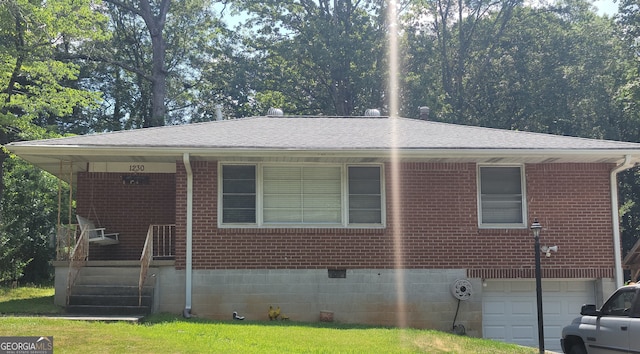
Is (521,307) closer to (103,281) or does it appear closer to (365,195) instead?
(365,195)

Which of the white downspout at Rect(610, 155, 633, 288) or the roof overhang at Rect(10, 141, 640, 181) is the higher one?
the roof overhang at Rect(10, 141, 640, 181)

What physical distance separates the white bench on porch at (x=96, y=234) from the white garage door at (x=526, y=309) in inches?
317

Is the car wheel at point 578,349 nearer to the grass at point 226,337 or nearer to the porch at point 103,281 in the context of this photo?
the grass at point 226,337

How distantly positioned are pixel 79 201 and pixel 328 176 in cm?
590

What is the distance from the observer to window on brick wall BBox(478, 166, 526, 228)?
12.8m

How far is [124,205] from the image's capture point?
47.0ft

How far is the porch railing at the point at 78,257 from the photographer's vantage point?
1170 cm

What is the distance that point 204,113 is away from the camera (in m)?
35.7

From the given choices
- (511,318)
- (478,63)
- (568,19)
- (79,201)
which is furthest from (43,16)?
(568,19)

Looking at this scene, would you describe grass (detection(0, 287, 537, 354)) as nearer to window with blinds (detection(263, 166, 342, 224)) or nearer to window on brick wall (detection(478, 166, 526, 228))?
window with blinds (detection(263, 166, 342, 224))

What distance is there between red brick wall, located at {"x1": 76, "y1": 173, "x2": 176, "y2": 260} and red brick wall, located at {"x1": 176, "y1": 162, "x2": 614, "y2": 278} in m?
2.13

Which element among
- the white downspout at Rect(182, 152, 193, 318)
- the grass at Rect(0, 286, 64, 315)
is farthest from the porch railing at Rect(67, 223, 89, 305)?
the white downspout at Rect(182, 152, 193, 318)

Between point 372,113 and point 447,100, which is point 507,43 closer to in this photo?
point 447,100

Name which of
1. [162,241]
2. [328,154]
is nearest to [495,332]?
[328,154]
